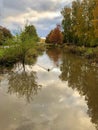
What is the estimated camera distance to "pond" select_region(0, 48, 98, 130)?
12.3m

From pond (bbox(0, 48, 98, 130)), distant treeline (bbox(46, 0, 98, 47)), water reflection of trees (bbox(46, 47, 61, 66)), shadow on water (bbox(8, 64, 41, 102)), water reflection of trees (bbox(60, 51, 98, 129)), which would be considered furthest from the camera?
distant treeline (bbox(46, 0, 98, 47))

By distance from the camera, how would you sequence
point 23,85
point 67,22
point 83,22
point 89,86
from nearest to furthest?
point 89,86, point 23,85, point 83,22, point 67,22

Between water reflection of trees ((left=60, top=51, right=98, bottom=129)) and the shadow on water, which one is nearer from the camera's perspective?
water reflection of trees ((left=60, top=51, right=98, bottom=129))

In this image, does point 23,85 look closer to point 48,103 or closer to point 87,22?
point 48,103

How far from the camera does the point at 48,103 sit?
15.9m

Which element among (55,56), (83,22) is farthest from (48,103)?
(83,22)

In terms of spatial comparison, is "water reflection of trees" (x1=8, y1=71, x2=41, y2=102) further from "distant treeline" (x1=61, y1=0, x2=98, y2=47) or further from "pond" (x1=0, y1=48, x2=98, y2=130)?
"distant treeline" (x1=61, y1=0, x2=98, y2=47)

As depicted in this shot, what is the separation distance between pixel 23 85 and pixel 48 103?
5.89 m

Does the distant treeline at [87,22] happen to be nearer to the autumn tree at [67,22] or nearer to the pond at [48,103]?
the autumn tree at [67,22]

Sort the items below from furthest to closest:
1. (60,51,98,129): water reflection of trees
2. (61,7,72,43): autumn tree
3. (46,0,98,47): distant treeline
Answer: (61,7,72,43): autumn tree < (46,0,98,47): distant treeline < (60,51,98,129): water reflection of trees

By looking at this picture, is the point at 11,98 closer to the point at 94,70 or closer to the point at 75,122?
the point at 75,122

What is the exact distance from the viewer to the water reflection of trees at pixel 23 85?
61.3 ft

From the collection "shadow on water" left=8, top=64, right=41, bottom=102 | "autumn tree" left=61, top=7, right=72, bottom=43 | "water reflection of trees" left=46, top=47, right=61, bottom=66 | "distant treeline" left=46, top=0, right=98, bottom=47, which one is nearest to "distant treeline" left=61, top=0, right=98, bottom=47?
"distant treeline" left=46, top=0, right=98, bottom=47

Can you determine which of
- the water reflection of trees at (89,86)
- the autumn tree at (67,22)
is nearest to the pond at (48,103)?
the water reflection of trees at (89,86)
